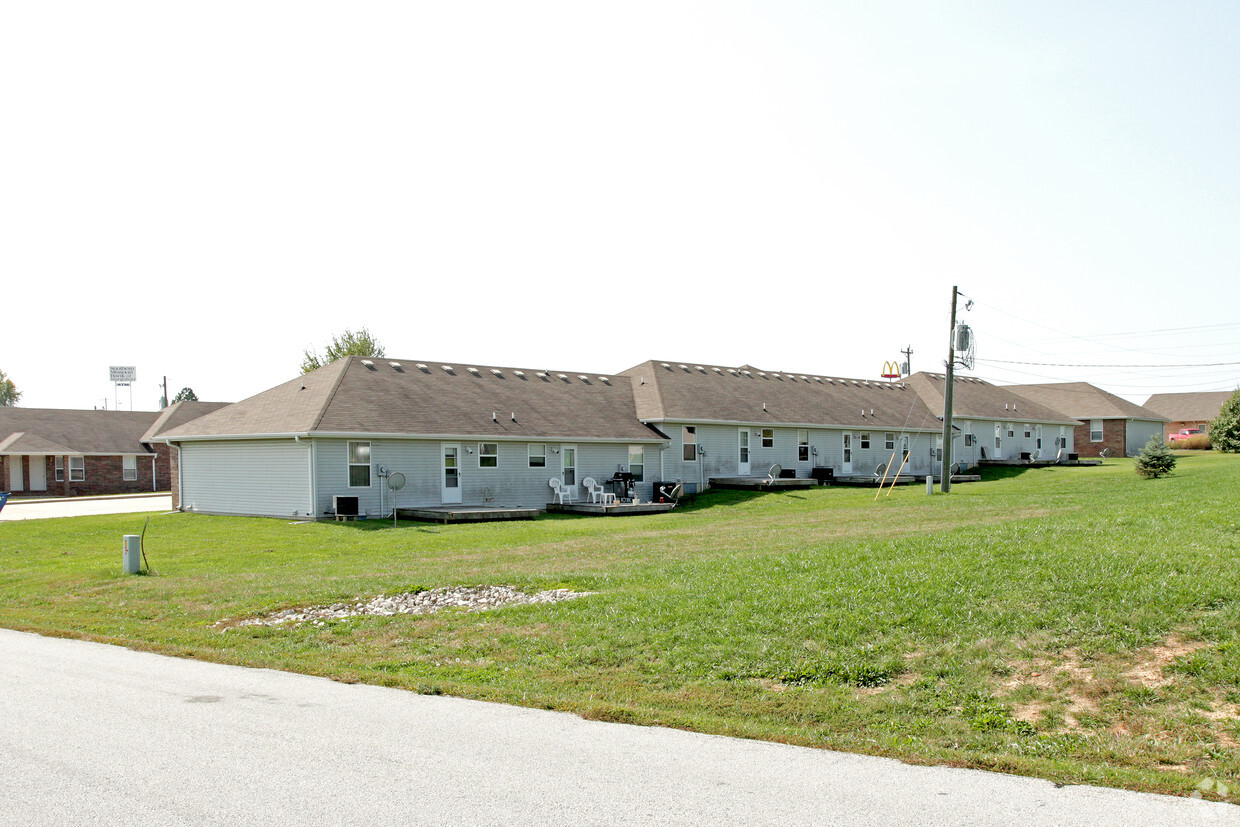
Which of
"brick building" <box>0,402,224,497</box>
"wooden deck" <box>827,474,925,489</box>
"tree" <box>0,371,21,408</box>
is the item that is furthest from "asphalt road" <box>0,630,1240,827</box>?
"tree" <box>0,371,21,408</box>

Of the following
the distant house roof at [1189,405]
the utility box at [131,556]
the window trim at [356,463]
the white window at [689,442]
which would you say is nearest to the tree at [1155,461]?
the white window at [689,442]

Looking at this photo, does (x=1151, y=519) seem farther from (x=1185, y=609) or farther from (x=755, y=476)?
(x=755, y=476)

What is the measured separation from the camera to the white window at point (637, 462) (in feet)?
116

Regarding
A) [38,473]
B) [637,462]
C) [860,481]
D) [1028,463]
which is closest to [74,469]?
[38,473]

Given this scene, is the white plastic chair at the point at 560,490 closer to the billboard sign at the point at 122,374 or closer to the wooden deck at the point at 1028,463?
the wooden deck at the point at 1028,463

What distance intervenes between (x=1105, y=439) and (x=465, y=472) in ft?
147

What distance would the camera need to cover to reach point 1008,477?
141 feet

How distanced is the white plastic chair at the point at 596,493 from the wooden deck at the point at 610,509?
1.85 ft

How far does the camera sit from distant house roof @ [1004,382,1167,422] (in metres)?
58.3

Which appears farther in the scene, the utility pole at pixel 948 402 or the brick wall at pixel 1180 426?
the brick wall at pixel 1180 426

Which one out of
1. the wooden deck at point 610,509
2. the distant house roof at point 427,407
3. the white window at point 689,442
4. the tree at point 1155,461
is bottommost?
the wooden deck at point 610,509

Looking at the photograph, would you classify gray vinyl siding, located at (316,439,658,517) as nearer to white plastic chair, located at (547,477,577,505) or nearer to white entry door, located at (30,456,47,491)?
white plastic chair, located at (547,477,577,505)

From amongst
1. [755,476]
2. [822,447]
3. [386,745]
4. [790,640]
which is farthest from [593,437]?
[386,745]

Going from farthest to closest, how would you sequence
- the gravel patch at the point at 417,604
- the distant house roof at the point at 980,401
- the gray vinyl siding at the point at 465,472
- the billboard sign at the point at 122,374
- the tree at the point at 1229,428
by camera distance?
the billboard sign at the point at 122,374 → the tree at the point at 1229,428 → the distant house roof at the point at 980,401 → the gray vinyl siding at the point at 465,472 → the gravel patch at the point at 417,604
